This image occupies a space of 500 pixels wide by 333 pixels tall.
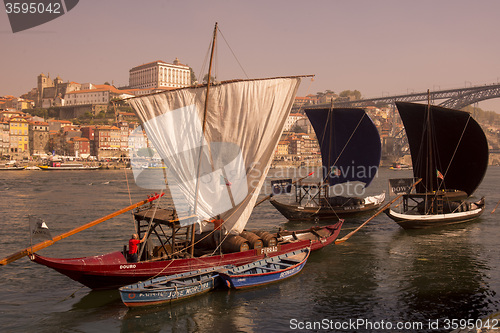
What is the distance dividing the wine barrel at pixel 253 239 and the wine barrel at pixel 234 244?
353 mm

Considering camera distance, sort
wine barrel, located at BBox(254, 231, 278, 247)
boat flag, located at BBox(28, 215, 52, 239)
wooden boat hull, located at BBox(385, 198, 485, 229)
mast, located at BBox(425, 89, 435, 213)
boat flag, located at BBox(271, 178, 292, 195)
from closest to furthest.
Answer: boat flag, located at BBox(28, 215, 52, 239) < wine barrel, located at BBox(254, 231, 278, 247) < wooden boat hull, located at BBox(385, 198, 485, 229) < mast, located at BBox(425, 89, 435, 213) < boat flag, located at BBox(271, 178, 292, 195)

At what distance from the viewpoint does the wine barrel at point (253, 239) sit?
907 inches

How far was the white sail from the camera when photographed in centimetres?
2198

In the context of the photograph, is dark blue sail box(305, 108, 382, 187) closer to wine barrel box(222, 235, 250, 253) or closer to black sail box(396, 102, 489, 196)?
black sail box(396, 102, 489, 196)

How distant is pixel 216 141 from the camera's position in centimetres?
2267

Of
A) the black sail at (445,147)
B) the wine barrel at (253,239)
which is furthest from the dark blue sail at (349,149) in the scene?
the wine barrel at (253,239)

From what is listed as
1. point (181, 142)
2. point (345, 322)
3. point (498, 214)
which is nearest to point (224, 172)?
point (181, 142)

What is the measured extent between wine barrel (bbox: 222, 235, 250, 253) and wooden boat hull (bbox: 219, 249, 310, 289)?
3.33 ft

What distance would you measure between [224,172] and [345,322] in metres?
9.30

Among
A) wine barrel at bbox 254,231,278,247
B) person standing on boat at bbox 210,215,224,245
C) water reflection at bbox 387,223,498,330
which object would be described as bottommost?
water reflection at bbox 387,223,498,330

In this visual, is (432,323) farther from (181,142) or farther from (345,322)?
(181,142)

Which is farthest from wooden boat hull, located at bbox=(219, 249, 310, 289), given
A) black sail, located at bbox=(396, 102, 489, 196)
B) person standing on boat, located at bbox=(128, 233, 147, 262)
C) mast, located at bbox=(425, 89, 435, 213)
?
black sail, located at bbox=(396, 102, 489, 196)

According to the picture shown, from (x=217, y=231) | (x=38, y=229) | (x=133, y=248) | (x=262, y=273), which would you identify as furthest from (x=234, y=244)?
(x=38, y=229)

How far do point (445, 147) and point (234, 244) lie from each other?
27.2 metres
